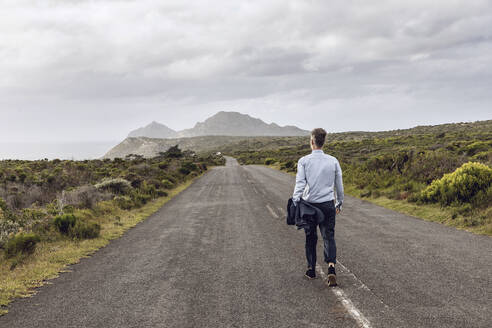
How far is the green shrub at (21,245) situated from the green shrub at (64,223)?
1.58 metres

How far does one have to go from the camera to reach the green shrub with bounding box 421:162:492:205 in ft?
35.4

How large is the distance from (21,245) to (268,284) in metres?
5.69

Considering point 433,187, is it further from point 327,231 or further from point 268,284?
point 268,284

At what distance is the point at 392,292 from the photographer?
4645 millimetres

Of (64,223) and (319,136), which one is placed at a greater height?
(319,136)

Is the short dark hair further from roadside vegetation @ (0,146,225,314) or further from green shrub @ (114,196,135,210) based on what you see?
green shrub @ (114,196,135,210)

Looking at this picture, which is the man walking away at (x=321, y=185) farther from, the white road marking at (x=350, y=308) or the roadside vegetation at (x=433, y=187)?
the roadside vegetation at (x=433, y=187)

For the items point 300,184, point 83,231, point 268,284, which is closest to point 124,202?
point 83,231

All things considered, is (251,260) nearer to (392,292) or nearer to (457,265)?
(392,292)

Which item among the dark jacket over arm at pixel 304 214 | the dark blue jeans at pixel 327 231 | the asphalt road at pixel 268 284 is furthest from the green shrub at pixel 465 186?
the dark jacket over arm at pixel 304 214

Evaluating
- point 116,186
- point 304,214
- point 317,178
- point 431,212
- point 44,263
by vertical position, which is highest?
point 317,178

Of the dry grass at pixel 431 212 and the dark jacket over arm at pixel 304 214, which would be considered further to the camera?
the dry grass at pixel 431 212

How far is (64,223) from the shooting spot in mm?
9281

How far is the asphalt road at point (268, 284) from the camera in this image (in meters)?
4.05
